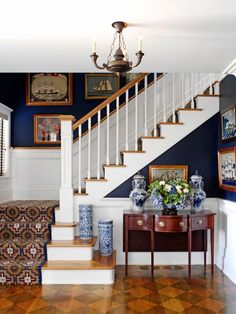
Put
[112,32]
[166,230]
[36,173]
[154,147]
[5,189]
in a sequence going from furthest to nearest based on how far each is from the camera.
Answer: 1. [36,173]
2. [5,189]
3. [154,147]
4. [166,230]
5. [112,32]

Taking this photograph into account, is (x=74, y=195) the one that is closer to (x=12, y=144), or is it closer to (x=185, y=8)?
(x=12, y=144)

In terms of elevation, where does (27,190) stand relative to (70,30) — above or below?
below

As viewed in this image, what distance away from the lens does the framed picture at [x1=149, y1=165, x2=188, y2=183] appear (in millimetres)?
4262

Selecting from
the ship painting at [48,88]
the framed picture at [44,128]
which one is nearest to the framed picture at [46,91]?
the ship painting at [48,88]

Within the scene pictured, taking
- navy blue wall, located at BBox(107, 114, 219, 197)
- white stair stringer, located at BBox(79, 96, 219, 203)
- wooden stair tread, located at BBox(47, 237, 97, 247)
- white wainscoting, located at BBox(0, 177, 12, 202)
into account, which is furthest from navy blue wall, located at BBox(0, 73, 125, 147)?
wooden stair tread, located at BBox(47, 237, 97, 247)

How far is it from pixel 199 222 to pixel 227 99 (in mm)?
1563

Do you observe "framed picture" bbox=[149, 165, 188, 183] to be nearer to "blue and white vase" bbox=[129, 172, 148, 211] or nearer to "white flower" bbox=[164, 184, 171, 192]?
"blue and white vase" bbox=[129, 172, 148, 211]

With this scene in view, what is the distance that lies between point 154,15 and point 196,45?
2.69 ft

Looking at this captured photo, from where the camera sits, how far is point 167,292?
3.26m

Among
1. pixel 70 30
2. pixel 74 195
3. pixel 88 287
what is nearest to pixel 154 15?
pixel 70 30

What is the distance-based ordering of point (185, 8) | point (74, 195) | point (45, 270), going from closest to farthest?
point (185, 8)
point (45, 270)
point (74, 195)

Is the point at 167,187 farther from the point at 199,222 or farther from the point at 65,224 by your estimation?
the point at 65,224

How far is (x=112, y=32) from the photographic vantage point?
2809 millimetres

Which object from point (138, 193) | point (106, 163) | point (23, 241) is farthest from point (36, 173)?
point (138, 193)
